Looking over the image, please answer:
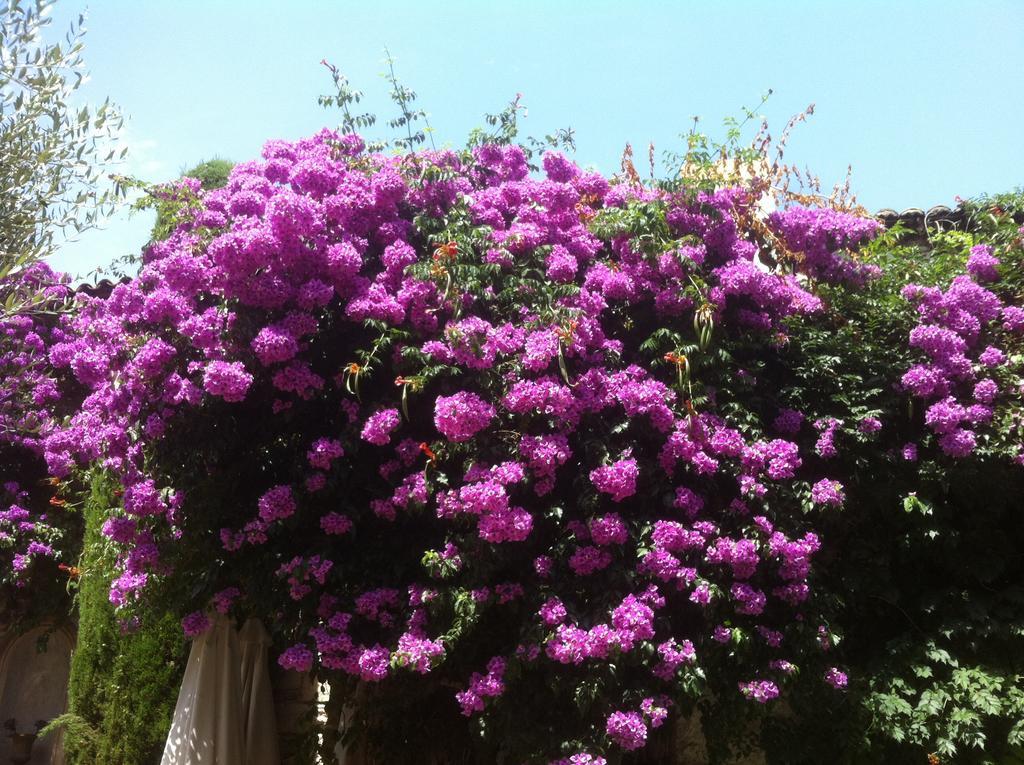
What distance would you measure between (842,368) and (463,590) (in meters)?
2.51

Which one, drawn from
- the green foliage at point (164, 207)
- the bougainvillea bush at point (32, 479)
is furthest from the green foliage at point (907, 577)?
the bougainvillea bush at point (32, 479)

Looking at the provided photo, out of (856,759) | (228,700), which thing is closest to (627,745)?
(856,759)

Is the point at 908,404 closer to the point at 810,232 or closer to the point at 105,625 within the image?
the point at 810,232

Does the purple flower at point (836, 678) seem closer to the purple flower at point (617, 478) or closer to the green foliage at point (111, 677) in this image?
the purple flower at point (617, 478)

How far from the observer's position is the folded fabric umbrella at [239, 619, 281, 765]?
19.1 ft

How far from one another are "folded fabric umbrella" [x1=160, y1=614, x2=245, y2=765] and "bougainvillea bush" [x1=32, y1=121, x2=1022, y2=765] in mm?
Result: 438

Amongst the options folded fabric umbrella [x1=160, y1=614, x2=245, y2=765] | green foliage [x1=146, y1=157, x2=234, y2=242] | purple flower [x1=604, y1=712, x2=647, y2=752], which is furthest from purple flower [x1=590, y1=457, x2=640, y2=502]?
green foliage [x1=146, y1=157, x2=234, y2=242]

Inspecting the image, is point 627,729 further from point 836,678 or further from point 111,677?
point 111,677

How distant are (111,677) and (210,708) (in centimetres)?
147

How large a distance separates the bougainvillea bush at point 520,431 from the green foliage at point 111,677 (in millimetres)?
1098

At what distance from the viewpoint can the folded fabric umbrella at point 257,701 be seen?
5824 millimetres

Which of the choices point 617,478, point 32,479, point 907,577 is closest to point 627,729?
point 617,478

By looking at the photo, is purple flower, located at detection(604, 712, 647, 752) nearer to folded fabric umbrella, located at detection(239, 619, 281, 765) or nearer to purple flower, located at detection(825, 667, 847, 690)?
A: purple flower, located at detection(825, 667, 847, 690)

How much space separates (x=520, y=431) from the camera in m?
4.42
